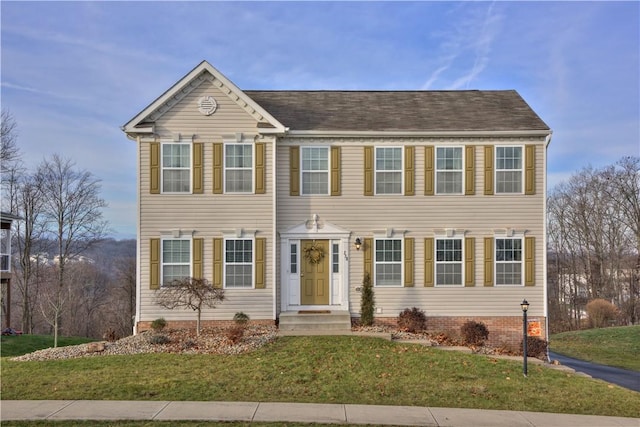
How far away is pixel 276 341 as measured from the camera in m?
12.3

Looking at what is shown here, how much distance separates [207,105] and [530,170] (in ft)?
34.4

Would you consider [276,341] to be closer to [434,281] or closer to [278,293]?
[278,293]

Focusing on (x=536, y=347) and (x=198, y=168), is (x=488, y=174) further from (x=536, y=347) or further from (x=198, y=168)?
(x=198, y=168)

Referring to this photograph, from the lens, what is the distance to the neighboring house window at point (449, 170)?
597 inches

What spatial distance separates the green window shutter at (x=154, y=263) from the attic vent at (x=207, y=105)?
4.29 m

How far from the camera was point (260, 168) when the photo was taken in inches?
577

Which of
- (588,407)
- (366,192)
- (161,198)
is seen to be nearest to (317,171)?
(366,192)

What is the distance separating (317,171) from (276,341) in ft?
18.3

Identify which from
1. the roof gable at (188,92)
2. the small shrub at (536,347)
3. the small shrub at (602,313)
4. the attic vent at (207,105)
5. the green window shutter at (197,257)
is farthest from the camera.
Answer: the small shrub at (602,313)

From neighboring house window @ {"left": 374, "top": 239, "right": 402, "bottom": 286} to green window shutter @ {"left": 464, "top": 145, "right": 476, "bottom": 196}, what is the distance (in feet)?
9.07

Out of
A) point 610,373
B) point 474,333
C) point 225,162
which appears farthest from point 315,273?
point 610,373

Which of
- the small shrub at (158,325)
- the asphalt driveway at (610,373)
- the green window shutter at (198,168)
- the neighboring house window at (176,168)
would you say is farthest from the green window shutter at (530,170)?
the small shrub at (158,325)

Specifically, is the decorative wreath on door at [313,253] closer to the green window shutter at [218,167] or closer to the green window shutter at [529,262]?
the green window shutter at [218,167]

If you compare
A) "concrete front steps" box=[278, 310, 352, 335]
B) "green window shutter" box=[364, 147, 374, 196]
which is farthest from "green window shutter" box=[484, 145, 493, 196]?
"concrete front steps" box=[278, 310, 352, 335]
